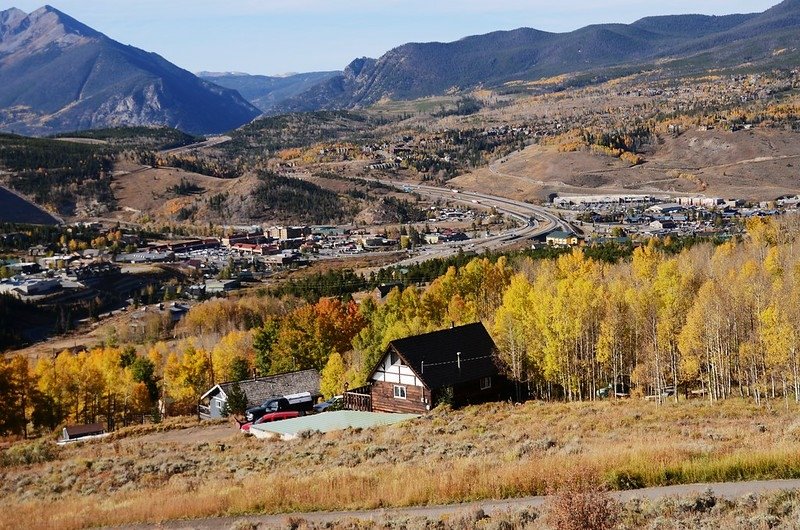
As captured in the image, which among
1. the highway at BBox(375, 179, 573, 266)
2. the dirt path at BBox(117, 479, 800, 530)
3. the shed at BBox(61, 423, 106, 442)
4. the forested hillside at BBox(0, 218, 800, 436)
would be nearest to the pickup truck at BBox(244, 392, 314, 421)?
the forested hillside at BBox(0, 218, 800, 436)

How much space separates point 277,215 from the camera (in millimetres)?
194375

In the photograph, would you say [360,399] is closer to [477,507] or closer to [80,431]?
[80,431]

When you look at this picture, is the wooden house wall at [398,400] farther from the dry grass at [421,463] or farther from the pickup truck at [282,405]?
the pickup truck at [282,405]

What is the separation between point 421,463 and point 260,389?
28061 millimetres

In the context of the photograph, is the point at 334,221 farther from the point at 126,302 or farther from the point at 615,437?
the point at 615,437

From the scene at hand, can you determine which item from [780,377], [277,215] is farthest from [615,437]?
[277,215]

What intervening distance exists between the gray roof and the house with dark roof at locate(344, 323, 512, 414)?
9.24m

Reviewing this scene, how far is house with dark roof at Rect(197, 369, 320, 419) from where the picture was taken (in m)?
48.2

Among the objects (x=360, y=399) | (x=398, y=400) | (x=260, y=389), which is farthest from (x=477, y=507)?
(x=260, y=389)

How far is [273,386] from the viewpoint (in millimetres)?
49188

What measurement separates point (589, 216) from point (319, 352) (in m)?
110

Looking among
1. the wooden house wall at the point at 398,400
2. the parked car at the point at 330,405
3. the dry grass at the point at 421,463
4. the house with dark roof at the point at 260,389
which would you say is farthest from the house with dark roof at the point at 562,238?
the dry grass at the point at 421,463

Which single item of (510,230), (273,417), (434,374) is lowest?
(510,230)

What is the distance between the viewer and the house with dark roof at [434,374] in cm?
3741
